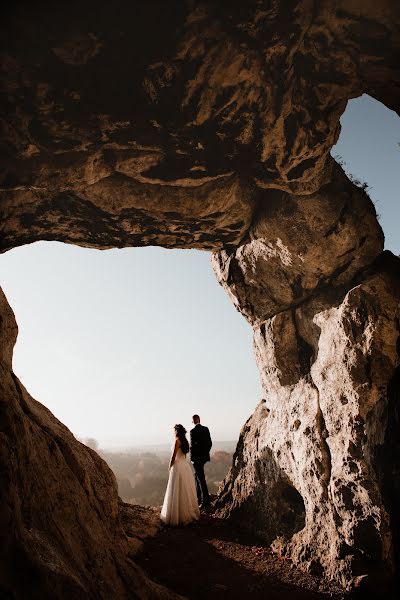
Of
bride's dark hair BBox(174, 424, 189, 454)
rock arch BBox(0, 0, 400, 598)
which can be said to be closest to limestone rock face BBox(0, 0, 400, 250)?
rock arch BBox(0, 0, 400, 598)

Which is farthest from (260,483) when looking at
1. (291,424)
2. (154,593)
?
(154,593)

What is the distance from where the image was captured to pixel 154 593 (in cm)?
520

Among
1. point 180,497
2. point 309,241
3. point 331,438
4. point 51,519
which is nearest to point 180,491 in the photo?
point 180,497

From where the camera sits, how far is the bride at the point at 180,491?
32.1 ft

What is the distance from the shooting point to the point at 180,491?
9984 millimetres

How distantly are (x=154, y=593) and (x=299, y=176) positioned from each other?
924 centimetres

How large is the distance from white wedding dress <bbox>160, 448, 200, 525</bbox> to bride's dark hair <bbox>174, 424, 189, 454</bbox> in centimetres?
15

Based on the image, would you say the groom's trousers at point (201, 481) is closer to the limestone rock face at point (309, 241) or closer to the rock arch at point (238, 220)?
the rock arch at point (238, 220)

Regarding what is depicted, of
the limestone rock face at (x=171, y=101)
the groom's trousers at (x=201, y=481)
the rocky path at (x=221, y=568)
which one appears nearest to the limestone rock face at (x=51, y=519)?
the rocky path at (x=221, y=568)

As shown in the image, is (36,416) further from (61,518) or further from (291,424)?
(291,424)

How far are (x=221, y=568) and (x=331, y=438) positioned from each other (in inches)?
152

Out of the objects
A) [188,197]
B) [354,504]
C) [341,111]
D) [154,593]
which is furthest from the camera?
[188,197]

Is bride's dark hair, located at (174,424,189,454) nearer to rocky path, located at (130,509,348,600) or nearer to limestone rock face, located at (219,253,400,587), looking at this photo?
rocky path, located at (130,509,348,600)

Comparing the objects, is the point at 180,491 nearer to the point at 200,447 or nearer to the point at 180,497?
the point at 180,497
